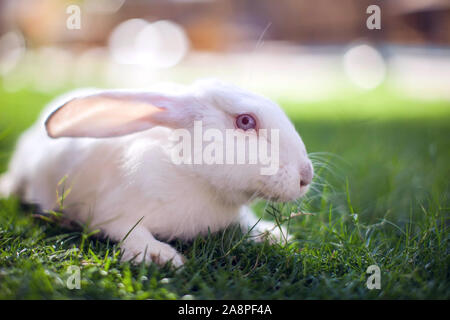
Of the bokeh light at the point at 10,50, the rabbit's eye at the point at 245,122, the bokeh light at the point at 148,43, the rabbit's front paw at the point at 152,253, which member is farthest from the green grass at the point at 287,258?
the bokeh light at the point at 148,43

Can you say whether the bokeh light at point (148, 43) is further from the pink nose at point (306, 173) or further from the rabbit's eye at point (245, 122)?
the pink nose at point (306, 173)

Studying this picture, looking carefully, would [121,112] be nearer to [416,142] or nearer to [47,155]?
[47,155]

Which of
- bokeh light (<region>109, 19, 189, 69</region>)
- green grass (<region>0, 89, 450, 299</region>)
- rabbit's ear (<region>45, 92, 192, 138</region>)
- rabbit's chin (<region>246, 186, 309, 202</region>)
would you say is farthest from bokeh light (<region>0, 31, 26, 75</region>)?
rabbit's chin (<region>246, 186, 309, 202</region>)

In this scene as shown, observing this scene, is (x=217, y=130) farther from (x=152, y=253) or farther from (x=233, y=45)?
(x=233, y=45)

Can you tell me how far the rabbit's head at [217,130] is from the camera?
2137mm

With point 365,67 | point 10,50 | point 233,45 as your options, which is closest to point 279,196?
point 365,67

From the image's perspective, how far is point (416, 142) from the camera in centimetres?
454

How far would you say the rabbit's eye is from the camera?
221 centimetres

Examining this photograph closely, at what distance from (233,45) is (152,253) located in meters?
13.5

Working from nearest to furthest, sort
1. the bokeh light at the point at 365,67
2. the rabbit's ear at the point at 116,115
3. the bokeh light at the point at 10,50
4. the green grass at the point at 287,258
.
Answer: the green grass at the point at 287,258 → the rabbit's ear at the point at 116,115 → the bokeh light at the point at 10,50 → the bokeh light at the point at 365,67

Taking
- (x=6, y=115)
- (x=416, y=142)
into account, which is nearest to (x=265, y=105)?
(x=416, y=142)

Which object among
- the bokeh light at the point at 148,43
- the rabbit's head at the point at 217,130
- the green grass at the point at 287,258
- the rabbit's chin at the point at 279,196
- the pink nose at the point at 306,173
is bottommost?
the green grass at the point at 287,258

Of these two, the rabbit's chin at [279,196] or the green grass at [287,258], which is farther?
the rabbit's chin at [279,196]

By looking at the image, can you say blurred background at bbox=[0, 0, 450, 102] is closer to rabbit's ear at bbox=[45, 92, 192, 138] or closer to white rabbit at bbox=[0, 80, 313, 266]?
white rabbit at bbox=[0, 80, 313, 266]
